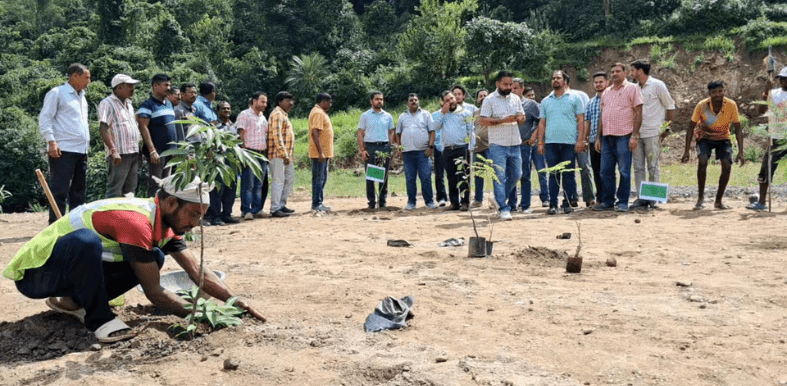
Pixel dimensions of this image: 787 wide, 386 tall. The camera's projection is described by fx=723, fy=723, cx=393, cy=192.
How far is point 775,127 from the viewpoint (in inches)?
332

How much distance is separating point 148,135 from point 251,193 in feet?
7.01

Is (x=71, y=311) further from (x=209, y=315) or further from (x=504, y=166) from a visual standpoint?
(x=504, y=166)

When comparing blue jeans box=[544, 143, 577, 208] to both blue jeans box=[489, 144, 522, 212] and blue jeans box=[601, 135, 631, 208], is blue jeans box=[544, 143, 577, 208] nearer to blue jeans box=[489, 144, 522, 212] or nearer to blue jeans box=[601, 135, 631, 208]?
blue jeans box=[601, 135, 631, 208]

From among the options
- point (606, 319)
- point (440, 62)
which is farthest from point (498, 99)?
point (440, 62)

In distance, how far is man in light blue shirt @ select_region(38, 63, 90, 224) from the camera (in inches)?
291

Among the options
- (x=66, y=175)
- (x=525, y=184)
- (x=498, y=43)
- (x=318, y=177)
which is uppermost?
(x=498, y=43)

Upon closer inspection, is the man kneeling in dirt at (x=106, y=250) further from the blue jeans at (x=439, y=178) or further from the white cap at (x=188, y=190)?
the blue jeans at (x=439, y=178)

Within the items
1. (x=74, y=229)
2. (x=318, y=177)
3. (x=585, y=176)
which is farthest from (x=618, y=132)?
(x=74, y=229)

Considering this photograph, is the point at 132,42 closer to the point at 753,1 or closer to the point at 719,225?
the point at 753,1

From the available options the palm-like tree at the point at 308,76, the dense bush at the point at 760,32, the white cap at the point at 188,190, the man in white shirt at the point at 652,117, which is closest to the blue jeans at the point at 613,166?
the man in white shirt at the point at 652,117

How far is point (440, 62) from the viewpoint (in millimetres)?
32156

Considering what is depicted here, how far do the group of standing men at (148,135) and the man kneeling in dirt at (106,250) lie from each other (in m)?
2.13

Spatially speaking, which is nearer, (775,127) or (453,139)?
(775,127)

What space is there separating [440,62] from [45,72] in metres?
19.3
